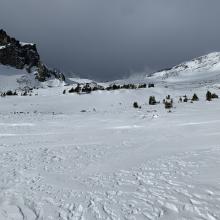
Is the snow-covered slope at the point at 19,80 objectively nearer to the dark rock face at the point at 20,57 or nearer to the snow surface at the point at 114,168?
the dark rock face at the point at 20,57

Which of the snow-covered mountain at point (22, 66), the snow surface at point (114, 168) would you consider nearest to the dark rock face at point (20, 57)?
the snow-covered mountain at point (22, 66)

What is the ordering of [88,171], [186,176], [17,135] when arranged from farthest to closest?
1. [17,135]
2. [88,171]
3. [186,176]

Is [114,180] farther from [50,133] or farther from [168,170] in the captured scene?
[50,133]

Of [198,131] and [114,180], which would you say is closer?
[114,180]

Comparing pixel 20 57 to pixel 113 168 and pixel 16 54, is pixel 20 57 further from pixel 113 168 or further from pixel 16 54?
pixel 113 168

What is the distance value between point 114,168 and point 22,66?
441 ft

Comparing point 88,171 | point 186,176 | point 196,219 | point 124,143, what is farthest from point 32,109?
point 196,219

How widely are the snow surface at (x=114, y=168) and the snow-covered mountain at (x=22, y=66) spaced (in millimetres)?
101359

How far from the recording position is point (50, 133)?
22016 mm

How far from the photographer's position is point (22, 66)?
142500 millimetres

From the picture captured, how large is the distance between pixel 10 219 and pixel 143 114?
1919 centimetres

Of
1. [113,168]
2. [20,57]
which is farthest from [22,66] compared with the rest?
[113,168]

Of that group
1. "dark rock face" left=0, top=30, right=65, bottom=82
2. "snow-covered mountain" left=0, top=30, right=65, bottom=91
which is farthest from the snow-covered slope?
"dark rock face" left=0, top=30, right=65, bottom=82

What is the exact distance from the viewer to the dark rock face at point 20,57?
5492 inches
